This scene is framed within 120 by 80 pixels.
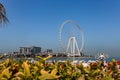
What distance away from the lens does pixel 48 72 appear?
280cm

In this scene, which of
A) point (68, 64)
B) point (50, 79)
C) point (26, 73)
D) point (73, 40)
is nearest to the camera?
point (50, 79)

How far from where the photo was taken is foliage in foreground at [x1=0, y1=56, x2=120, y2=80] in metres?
2.33

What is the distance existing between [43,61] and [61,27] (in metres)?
56.2

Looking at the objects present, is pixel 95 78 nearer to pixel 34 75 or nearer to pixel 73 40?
pixel 34 75

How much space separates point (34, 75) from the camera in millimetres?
2469

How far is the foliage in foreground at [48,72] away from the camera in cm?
233

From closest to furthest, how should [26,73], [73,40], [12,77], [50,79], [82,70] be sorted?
[50,79]
[26,73]
[12,77]
[82,70]
[73,40]

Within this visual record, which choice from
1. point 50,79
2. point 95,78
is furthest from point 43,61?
point 50,79

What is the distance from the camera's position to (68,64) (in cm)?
405

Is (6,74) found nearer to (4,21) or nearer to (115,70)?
(115,70)

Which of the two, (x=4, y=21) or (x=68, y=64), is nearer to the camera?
(x=68, y=64)

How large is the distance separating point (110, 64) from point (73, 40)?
126 feet

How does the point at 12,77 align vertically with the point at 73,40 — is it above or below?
below

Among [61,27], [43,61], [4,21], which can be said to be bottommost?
[43,61]
